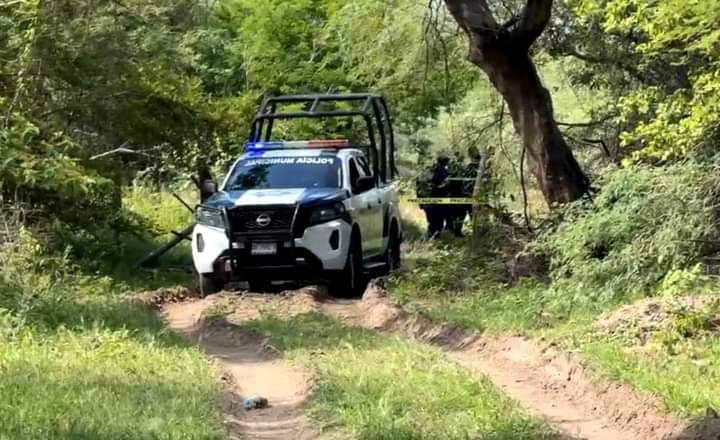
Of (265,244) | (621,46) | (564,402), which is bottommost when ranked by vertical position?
(564,402)

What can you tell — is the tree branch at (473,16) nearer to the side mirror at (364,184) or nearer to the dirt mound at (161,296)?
the side mirror at (364,184)

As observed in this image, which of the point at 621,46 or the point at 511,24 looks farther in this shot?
the point at 621,46

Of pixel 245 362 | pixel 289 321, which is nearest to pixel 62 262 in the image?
pixel 289 321

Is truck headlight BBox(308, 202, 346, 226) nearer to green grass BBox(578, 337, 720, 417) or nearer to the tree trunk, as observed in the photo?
the tree trunk

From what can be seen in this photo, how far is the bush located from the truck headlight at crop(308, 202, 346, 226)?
3023mm

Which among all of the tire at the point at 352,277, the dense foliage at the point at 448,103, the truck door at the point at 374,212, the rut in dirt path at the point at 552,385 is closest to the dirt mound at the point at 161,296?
the dense foliage at the point at 448,103

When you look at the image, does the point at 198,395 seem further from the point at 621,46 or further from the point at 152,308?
the point at 621,46

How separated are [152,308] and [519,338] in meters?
6.09

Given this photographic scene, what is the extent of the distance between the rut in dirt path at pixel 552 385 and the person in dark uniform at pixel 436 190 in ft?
31.0

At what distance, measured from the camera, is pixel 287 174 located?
659 inches

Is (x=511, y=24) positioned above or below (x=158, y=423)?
above

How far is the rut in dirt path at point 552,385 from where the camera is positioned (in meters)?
7.64

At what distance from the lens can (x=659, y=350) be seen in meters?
9.76

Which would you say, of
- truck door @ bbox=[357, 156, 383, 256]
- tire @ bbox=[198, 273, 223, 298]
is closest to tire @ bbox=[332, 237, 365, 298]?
truck door @ bbox=[357, 156, 383, 256]
